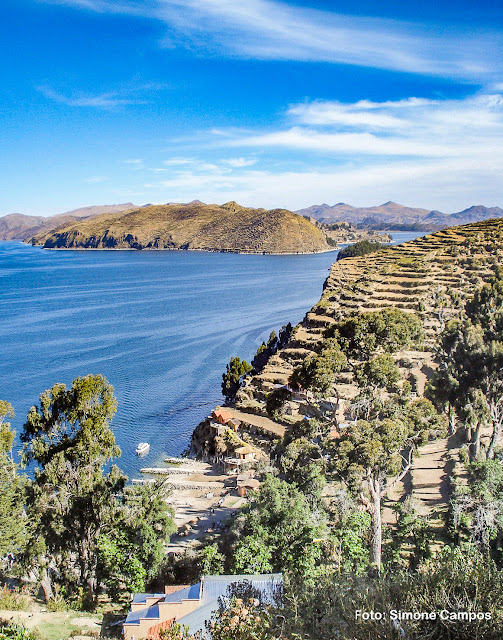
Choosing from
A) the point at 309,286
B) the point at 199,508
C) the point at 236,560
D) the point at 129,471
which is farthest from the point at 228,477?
the point at 309,286

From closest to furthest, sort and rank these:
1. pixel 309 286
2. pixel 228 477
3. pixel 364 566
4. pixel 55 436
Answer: pixel 364 566, pixel 55 436, pixel 228 477, pixel 309 286

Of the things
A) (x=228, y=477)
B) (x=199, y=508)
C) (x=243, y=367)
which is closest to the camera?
(x=199, y=508)

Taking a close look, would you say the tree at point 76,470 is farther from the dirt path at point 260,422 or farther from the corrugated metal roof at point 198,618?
the dirt path at point 260,422

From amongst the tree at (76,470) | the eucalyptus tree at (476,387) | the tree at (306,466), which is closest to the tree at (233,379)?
the eucalyptus tree at (476,387)

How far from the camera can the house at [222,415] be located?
32375 mm

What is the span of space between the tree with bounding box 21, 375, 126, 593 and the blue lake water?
46.9 feet

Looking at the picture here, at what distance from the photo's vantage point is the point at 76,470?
15695 millimetres

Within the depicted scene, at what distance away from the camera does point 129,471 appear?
99.2 feet

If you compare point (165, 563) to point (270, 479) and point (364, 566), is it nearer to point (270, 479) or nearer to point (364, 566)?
point (270, 479)

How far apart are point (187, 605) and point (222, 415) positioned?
21.6 metres

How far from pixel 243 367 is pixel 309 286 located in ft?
225

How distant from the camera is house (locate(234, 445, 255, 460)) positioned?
28125mm

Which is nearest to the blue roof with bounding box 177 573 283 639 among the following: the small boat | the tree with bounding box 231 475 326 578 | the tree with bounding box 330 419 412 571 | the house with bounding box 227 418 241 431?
the tree with bounding box 231 475 326 578

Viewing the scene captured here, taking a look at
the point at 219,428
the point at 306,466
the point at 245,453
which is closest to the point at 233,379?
the point at 219,428
